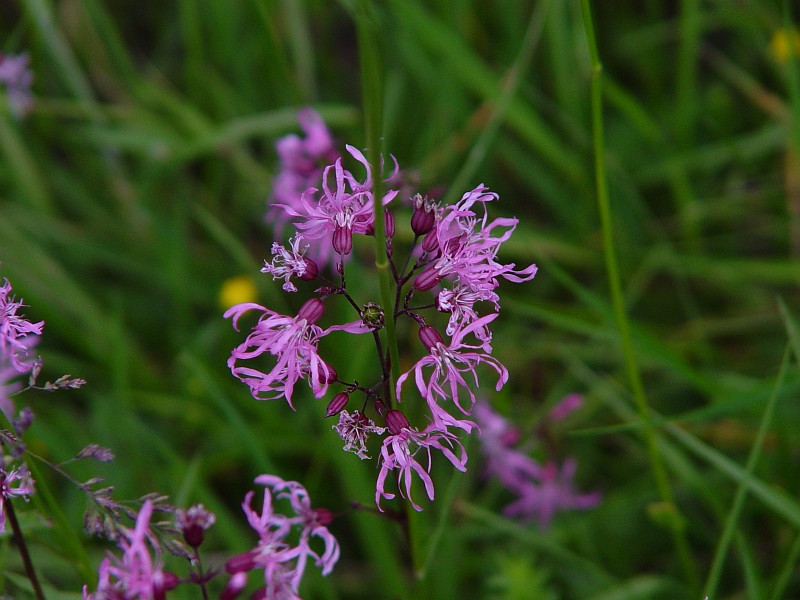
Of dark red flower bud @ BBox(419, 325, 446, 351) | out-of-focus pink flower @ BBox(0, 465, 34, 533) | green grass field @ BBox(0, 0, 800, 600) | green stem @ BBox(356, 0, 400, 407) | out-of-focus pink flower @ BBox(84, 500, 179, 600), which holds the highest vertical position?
green stem @ BBox(356, 0, 400, 407)

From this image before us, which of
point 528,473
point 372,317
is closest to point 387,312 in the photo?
point 372,317

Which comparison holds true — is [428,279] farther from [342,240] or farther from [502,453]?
[502,453]

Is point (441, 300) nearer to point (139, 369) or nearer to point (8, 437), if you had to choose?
point (8, 437)

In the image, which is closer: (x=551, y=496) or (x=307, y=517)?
(x=307, y=517)

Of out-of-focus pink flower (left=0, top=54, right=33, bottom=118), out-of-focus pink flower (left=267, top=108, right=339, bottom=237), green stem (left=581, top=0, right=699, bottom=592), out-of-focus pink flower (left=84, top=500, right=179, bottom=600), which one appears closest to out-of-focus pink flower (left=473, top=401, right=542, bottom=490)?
green stem (left=581, top=0, right=699, bottom=592)

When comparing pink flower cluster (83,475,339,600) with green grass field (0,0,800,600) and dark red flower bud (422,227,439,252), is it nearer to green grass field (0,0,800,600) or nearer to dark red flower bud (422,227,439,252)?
dark red flower bud (422,227,439,252)
